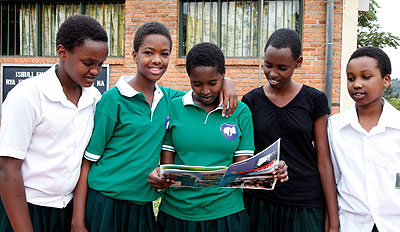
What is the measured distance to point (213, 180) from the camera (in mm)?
1845

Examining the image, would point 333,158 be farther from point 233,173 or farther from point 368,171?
point 233,173

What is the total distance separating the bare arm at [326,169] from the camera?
2078 millimetres

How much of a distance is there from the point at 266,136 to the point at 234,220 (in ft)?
1.73

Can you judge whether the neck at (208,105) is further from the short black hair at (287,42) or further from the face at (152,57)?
the short black hair at (287,42)

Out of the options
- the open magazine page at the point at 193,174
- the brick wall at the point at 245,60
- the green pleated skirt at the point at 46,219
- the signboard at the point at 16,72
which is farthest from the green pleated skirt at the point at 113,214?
the signboard at the point at 16,72

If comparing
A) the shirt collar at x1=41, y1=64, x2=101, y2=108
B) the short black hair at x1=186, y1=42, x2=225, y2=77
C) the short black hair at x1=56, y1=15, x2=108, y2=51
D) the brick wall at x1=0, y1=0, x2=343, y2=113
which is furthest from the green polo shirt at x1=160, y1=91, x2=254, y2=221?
the brick wall at x1=0, y1=0, x2=343, y2=113

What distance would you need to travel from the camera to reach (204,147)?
199 cm

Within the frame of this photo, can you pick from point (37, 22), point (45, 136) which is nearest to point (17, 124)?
point (45, 136)

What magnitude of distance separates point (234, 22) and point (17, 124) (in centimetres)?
610

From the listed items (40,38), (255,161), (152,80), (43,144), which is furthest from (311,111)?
(40,38)

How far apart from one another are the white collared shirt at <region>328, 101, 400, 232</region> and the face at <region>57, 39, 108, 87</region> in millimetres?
1433

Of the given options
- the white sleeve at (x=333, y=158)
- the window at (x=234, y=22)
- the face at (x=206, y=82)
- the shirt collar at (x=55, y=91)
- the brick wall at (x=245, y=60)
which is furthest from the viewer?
the window at (x=234, y=22)

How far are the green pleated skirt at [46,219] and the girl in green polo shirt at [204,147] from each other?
0.51 meters

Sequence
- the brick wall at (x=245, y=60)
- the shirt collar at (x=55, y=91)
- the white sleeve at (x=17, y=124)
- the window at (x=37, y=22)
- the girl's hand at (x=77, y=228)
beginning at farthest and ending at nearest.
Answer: the window at (x=37, y=22)
the brick wall at (x=245, y=60)
the girl's hand at (x=77, y=228)
the shirt collar at (x=55, y=91)
the white sleeve at (x=17, y=124)
